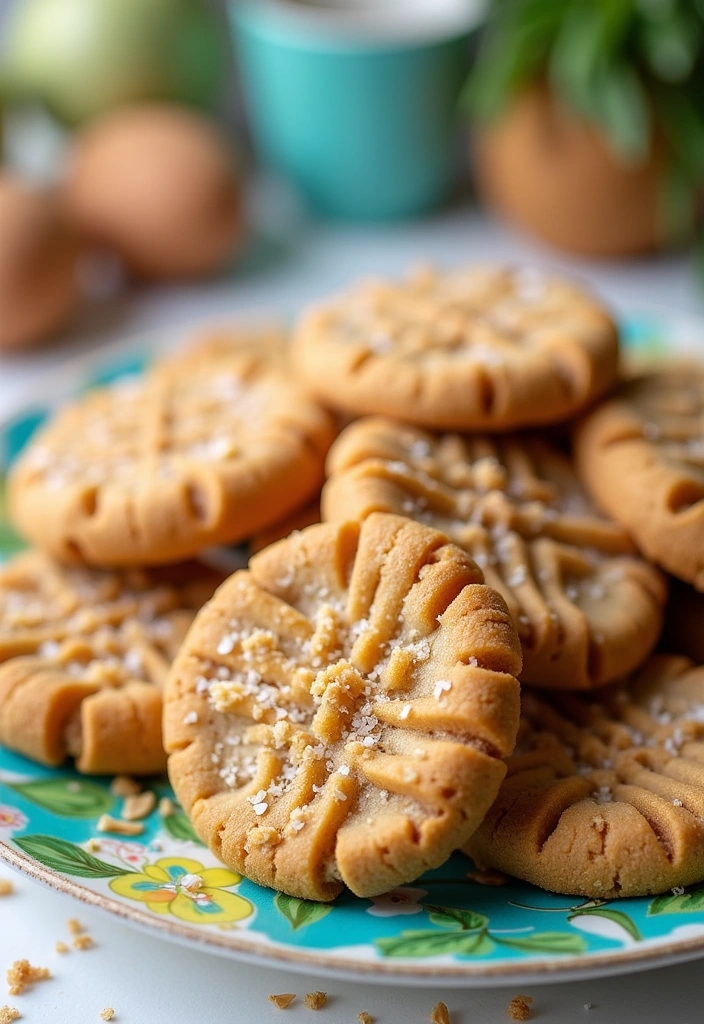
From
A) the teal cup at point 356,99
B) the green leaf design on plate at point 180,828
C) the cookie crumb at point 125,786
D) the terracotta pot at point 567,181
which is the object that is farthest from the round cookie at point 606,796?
the teal cup at point 356,99

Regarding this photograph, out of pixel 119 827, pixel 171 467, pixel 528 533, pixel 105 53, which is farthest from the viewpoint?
pixel 105 53

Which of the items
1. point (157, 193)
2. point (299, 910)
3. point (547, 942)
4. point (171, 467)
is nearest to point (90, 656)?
point (171, 467)

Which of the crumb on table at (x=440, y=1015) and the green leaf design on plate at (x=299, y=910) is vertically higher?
the green leaf design on plate at (x=299, y=910)

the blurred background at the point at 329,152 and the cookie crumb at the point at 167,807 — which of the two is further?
the blurred background at the point at 329,152

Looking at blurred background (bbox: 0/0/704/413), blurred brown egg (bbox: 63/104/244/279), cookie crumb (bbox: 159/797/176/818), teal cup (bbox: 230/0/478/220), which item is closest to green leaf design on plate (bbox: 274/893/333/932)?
cookie crumb (bbox: 159/797/176/818)

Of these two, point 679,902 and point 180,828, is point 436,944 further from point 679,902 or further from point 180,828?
point 180,828

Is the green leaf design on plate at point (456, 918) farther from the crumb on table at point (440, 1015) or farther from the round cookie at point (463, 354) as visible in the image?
the round cookie at point (463, 354)

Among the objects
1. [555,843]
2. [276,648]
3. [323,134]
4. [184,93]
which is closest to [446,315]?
[276,648]
